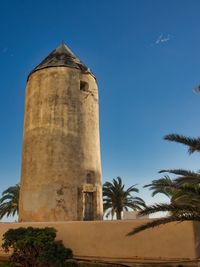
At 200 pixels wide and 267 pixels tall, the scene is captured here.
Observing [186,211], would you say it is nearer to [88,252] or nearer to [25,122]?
[88,252]

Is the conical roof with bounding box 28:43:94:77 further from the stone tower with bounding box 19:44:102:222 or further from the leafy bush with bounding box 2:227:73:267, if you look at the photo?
the leafy bush with bounding box 2:227:73:267

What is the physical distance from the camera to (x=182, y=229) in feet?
39.7

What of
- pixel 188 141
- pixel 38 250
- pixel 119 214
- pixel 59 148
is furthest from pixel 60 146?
pixel 188 141

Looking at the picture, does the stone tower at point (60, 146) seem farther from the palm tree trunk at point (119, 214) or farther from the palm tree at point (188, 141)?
the palm tree at point (188, 141)

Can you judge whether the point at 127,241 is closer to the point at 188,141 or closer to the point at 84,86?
the point at 188,141

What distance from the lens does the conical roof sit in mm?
22806

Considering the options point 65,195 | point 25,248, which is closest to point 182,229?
point 25,248

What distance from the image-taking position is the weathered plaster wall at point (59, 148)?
19.5m

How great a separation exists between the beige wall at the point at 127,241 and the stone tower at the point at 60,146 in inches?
187

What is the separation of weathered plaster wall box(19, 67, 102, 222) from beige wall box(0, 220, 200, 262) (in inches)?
189

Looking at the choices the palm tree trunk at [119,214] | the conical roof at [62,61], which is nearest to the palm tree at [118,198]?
the palm tree trunk at [119,214]

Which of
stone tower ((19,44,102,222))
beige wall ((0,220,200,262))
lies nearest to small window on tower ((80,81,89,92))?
stone tower ((19,44,102,222))

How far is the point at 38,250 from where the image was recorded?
12391mm

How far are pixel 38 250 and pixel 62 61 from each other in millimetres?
14652
